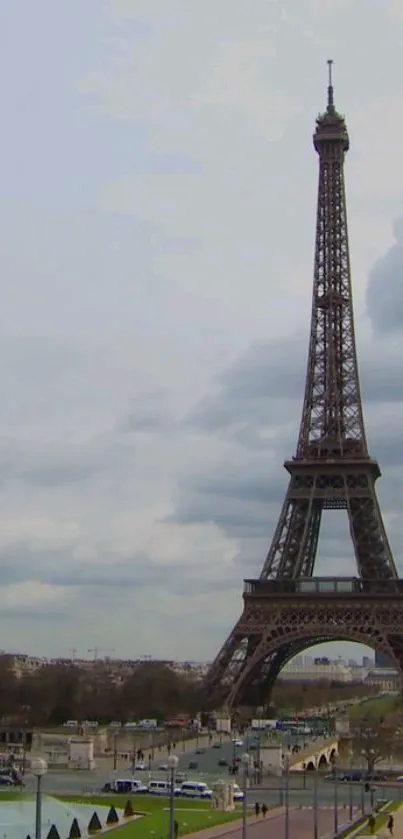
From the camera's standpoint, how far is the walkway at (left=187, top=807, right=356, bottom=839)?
42.7m

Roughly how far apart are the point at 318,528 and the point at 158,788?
3749 cm

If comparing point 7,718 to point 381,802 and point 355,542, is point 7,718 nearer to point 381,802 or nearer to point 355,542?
point 355,542

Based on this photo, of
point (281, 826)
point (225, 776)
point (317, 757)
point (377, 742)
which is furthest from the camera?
point (377, 742)

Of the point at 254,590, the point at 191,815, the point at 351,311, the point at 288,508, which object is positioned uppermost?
the point at 351,311

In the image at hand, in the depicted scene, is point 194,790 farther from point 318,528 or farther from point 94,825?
point 318,528

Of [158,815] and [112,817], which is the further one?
[158,815]

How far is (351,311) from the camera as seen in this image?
94688 millimetres

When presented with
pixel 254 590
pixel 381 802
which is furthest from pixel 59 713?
pixel 381 802

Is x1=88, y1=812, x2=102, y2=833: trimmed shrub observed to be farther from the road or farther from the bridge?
the bridge

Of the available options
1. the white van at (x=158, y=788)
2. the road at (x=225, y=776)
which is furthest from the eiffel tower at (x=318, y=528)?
the white van at (x=158, y=788)

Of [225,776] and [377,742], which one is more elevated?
[377,742]

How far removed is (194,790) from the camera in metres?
57.2

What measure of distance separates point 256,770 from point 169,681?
3087 inches

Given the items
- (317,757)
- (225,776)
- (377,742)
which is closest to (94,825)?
(225,776)
